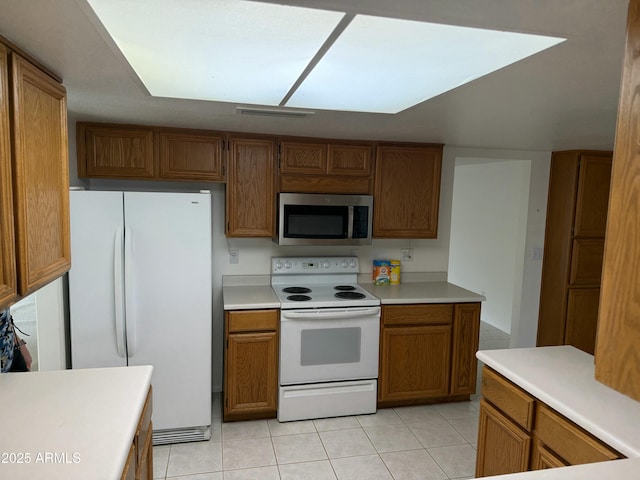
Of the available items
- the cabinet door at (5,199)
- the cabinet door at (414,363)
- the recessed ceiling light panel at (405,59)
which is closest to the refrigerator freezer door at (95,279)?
the cabinet door at (5,199)

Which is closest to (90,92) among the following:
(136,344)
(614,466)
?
(136,344)

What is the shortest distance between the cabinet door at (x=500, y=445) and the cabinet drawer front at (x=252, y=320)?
58.0 inches

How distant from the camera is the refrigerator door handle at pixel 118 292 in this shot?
8.70 ft

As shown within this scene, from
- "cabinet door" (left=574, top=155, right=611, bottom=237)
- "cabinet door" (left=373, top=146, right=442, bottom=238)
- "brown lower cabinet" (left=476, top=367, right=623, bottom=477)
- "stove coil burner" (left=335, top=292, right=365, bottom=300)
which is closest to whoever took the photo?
"brown lower cabinet" (left=476, top=367, right=623, bottom=477)

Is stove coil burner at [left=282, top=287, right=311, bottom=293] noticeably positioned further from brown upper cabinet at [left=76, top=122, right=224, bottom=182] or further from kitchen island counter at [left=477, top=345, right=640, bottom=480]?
kitchen island counter at [left=477, top=345, right=640, bottom=480]

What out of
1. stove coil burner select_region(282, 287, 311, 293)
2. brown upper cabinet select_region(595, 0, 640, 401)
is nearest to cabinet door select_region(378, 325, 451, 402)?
stove coil burner select_region(282, 287, 311, 293)

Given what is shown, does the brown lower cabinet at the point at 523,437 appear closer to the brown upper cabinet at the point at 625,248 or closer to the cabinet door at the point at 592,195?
the brown upper cabinet at the point at 625,248

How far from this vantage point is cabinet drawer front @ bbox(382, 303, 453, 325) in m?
3.23

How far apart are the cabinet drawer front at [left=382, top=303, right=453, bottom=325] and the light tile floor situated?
714 millimetres

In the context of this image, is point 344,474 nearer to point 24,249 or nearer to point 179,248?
point 179,248

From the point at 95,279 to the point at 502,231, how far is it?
4.42 m

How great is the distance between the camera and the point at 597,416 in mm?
1508

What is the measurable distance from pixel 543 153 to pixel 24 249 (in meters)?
4.07

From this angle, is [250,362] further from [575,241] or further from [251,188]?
[575,241]
